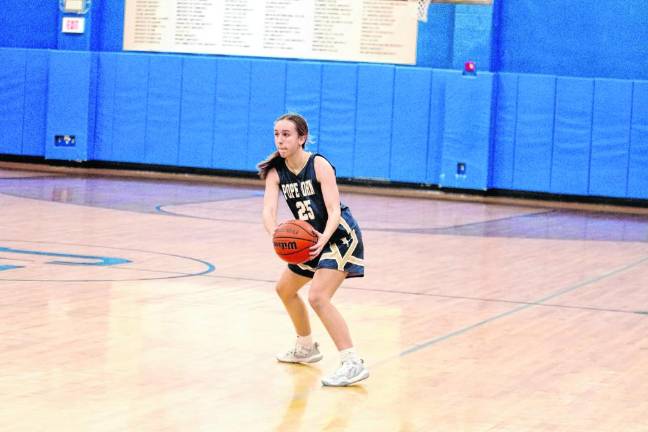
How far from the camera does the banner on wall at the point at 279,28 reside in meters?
19.1

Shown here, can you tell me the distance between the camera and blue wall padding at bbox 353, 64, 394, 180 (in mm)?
18922

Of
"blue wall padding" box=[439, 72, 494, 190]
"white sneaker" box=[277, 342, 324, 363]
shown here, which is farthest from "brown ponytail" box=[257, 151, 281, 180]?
"blue wall padding" box=[439, 72, 494, 190]

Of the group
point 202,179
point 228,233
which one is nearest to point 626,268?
point 228,233

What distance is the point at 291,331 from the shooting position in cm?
754

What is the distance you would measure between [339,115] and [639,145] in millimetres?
4623

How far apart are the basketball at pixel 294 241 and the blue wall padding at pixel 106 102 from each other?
568 inches

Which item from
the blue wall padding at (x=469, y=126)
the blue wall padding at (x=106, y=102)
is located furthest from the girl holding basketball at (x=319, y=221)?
the blue wall padding at (x=106, y=102)

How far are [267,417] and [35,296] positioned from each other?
3.32 meters

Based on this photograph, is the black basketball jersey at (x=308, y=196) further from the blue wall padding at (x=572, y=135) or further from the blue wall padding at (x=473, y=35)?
the blue wall padding at (x=473, y=35)

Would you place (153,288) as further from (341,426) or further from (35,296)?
(341,426)

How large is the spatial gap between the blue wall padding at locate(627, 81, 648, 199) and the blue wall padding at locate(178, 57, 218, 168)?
6.64 metres

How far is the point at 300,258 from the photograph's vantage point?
625 cm

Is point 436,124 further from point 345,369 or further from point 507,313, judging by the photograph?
point 345,369

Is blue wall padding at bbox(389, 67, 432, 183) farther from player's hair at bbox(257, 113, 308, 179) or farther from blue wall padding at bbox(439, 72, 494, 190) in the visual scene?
player's hair at bbox(257, 113, 308, 179)
